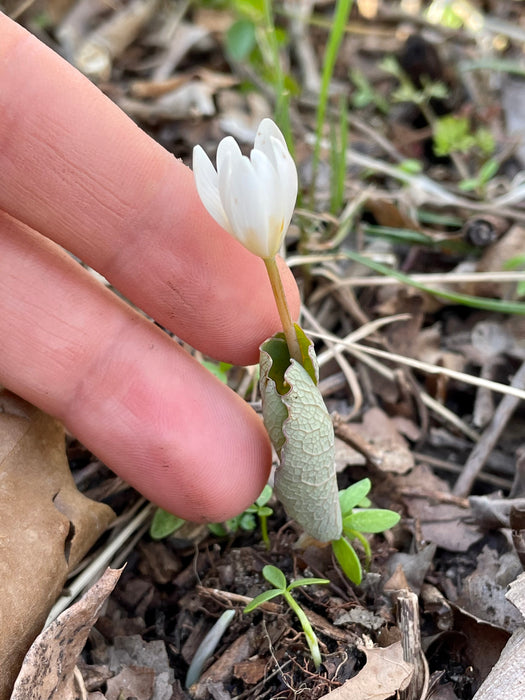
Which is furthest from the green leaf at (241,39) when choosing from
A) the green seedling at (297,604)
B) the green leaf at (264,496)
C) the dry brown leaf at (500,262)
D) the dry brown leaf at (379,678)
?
the dry brown leaf at (379,678)

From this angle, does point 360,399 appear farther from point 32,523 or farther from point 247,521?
point 32,523

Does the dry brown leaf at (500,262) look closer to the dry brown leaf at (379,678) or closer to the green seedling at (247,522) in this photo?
the green seedling at (247,522)

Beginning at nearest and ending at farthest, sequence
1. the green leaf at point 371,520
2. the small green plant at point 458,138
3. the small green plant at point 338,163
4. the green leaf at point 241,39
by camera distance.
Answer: the green leaf at point 371,520, the small green plant at point 338,163, the small green plant at point 458,138, the green leaf at point 241,39

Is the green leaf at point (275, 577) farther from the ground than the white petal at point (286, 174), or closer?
closer

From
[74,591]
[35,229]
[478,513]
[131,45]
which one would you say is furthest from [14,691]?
[131,45]

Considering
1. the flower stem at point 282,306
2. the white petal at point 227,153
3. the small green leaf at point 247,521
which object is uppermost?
the white petal at point 227,153

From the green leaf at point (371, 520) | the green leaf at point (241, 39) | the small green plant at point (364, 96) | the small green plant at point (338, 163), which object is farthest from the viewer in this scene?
the small green plant at point (364, 96)

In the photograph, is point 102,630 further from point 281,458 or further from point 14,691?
point 281,458
